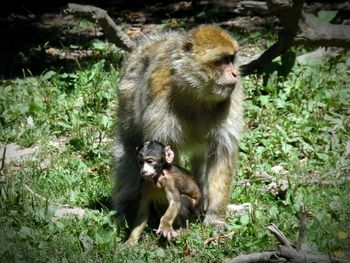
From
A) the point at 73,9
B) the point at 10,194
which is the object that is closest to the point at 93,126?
the point at 73,9

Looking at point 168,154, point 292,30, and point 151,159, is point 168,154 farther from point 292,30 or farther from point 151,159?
point 292,30

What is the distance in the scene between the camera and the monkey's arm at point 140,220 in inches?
259

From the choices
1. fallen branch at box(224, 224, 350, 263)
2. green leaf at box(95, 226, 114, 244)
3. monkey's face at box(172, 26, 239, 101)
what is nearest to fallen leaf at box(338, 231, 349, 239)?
fallen branch at box(224, 224, 350, 263)

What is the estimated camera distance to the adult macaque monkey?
6641 millimetres

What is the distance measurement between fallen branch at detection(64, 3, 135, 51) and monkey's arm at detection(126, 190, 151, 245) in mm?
3128

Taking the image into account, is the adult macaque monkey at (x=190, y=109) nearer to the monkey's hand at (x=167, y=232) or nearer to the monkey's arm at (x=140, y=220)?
the monkey's arm at (x=140, y=220)

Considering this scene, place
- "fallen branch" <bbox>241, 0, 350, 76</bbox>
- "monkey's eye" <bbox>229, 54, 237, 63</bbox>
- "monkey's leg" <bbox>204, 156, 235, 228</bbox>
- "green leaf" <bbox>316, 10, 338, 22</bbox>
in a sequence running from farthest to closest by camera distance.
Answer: "green leaf" <bbox>316, 10, 338, 22</bbox> → "fallen branch" <bbox>241, 0, 350, 76</bbox> → "monkey's leg" <bbox>204, 156, 235, 228</bbox> → "monkey's eye" <bbox>229, 54, 237, 63</bbox>

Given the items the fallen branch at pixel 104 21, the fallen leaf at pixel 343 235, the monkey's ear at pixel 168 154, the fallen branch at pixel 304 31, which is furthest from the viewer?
the fallen branch at pixel 104 21

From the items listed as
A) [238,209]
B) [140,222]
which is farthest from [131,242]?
[238,209]

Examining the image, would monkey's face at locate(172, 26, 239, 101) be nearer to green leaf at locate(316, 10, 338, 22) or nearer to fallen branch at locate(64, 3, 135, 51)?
fallen branch at locate(64, 3, 135, 51)

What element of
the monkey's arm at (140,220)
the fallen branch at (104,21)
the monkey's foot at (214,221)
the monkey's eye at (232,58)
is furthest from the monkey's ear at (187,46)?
Answer: the fallen branch at (104,21)

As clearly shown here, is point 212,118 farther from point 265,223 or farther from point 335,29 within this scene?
point 335,29

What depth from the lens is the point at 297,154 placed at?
8.26m

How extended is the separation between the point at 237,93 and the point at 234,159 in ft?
1.99
